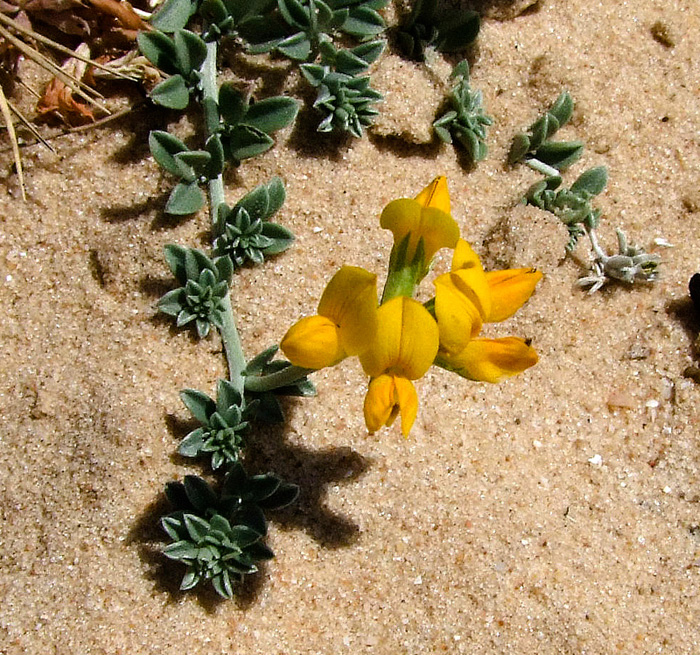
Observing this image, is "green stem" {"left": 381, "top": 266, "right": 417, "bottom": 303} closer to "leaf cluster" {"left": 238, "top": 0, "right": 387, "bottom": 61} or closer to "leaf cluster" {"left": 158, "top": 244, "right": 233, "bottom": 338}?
"leaf cluster" {"left": 158, "top": 244, "right": 233, "bottom": 338}

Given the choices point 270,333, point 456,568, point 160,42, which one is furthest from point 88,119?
point 456,568

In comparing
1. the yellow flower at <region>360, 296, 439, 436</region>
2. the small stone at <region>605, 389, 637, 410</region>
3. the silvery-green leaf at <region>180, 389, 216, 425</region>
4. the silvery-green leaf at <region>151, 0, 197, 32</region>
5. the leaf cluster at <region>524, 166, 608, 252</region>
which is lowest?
the small stone at <region>605, 389, 637, 410</region>

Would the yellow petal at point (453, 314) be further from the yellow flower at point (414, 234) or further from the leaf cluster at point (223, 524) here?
the leaf cluster at point (223, 524)

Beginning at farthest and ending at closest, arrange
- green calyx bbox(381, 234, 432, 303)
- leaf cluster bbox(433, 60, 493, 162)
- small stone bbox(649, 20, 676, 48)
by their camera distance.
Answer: small stone bbox(649, 20, 676, 48)
leaf cluster bbox(433, 60, 493, 162)
green calyx bbox(381, 234, 432, 303)

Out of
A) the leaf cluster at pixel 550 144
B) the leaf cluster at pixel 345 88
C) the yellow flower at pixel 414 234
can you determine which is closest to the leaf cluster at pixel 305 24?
the leaf cluster at pixel 345 88

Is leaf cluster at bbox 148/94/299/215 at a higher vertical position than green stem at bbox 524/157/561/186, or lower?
higher

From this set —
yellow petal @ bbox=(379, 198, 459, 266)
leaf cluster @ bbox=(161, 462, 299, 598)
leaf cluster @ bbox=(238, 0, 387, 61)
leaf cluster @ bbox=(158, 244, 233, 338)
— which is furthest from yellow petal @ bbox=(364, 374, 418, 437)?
leaf cluster @ bbox=(238, 0, 387, 61)

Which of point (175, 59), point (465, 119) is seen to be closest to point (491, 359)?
point (465, 119)

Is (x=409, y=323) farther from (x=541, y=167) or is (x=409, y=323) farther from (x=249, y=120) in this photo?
(x=541, y=167)
